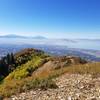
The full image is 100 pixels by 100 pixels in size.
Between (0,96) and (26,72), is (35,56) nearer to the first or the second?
(26,72)

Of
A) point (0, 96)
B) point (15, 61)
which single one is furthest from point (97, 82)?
point (15, 61)

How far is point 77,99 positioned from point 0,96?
4.27 m

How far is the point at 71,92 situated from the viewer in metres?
13.4

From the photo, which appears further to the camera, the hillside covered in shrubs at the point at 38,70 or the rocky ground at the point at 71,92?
the hillside covered in shrubs at the point at 38,70

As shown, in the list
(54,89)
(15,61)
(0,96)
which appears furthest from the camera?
(15,61)

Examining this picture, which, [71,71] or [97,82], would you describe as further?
[71,71]

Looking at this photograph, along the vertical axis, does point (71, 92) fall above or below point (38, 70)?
above

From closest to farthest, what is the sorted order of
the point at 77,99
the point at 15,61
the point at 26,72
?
the point at 77,99 → the point at 26,72 → the point at 15,61

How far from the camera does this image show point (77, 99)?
471 inches

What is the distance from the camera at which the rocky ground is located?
12.5m

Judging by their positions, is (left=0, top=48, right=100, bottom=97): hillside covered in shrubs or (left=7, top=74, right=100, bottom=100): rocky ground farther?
(left=0, top=48, right=100, bottom=97): hillside covered in shrubs

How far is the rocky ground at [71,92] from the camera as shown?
12484 millimetres

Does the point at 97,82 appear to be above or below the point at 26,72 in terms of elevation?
above

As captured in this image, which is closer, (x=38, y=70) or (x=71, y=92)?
(x=71, y=92)
